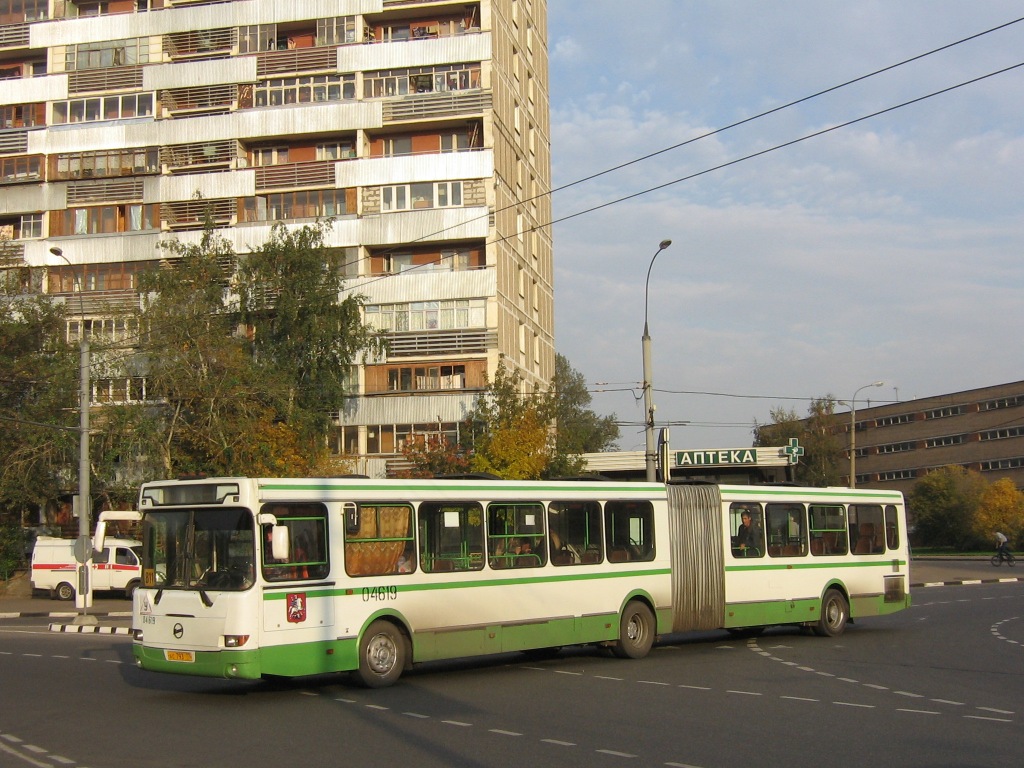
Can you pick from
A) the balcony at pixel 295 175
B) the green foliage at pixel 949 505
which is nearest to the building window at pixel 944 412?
the green foliage at pixel 949 505

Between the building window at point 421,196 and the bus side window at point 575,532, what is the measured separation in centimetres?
3528

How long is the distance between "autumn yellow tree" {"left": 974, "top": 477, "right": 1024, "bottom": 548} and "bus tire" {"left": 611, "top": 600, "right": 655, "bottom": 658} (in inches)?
2370

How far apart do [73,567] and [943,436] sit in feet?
252

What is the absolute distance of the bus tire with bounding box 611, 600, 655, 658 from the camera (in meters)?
18.0

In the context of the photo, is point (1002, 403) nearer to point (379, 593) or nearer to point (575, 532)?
point (575, 532)

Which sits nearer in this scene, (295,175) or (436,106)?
(436,106)

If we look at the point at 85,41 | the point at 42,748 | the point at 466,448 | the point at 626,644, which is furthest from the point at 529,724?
the point at 85,41

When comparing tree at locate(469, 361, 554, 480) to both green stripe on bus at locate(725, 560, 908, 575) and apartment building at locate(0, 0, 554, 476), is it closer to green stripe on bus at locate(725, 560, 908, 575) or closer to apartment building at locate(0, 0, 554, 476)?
apartment building at locate(0, 0, 554, 476)

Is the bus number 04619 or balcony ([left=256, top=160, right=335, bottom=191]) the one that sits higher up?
balcony ([left=256, top=160, right=335, bottom=191])

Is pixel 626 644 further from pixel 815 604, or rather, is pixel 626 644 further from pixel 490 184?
pixel 490 184

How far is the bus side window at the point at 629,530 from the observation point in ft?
59.3

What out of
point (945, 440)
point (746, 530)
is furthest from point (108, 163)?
point (945, 440)

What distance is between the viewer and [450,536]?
51.9 feet

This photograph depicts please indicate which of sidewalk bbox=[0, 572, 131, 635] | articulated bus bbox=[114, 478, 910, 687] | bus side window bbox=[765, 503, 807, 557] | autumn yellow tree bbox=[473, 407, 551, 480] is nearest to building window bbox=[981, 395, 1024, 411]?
autumn yellow tree bbox=[473, 407, 551, 480]
